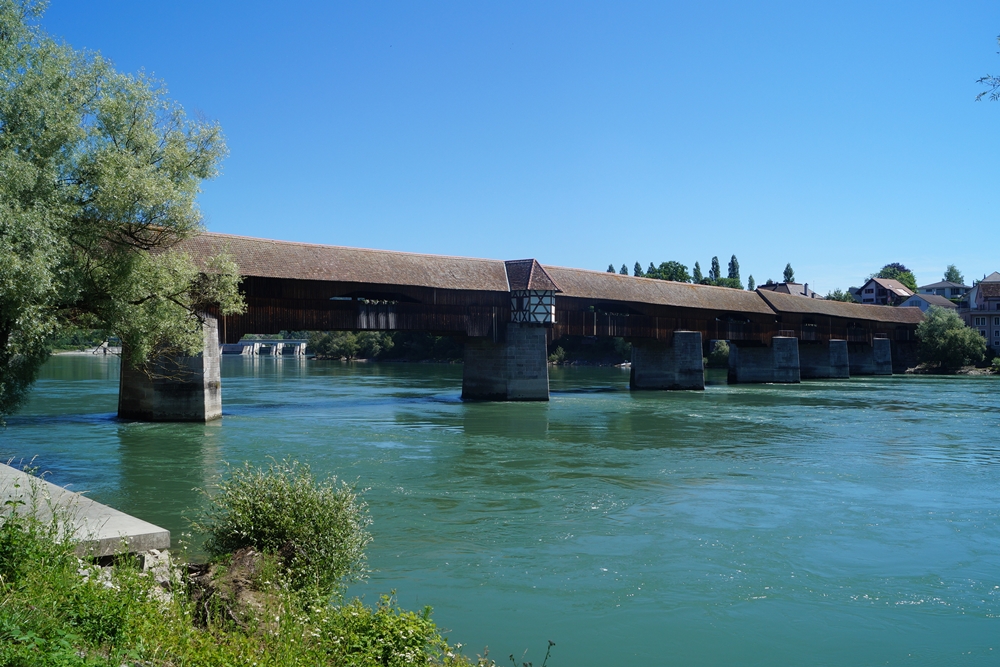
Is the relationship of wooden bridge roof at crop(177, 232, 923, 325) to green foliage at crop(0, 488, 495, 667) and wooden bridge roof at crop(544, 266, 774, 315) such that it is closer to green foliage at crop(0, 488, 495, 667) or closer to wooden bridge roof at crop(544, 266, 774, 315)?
wooden bridge roof at crop(544, 266, 774, 315)

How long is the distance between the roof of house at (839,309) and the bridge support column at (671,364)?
8986 mm

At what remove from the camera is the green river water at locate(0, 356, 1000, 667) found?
584cm

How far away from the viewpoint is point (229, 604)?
15.0ft

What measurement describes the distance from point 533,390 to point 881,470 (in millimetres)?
15900

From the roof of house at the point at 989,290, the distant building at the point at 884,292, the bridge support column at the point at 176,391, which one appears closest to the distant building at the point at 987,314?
the roof of house at the point at 989,290

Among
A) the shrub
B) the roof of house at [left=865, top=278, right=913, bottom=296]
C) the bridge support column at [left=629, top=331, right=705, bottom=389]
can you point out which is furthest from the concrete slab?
the roof of house at [left=865, top=278, right=913, bottom=296]

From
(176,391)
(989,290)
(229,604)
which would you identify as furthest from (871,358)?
(229,604)

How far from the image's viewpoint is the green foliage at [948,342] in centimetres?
5256

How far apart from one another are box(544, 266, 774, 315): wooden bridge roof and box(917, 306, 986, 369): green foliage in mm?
19384

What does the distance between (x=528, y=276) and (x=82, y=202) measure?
19.7 m

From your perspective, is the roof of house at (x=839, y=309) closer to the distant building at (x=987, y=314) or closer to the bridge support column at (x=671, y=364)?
the bridge support column at (x=671, y=364)

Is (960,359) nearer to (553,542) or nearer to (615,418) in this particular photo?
(615,418)

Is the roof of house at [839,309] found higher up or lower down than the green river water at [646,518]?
higher up

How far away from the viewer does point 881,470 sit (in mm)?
13438
